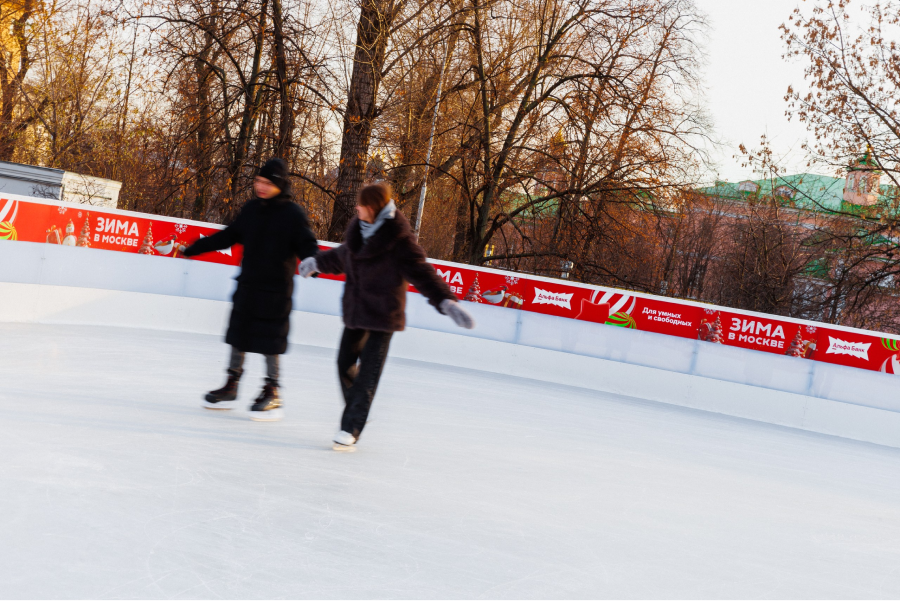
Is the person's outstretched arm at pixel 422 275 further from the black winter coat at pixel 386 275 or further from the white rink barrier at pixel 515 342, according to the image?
the white rink barrier at pixel 515 342

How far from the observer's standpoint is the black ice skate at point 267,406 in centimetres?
462

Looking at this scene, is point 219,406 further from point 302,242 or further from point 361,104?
point 361,104

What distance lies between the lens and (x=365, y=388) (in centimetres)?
402

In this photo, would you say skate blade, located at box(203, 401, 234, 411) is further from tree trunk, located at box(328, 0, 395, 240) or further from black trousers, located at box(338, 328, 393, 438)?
tree trunk, located at box(328, 0, 395, 240)

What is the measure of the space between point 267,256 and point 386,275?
2.66ft

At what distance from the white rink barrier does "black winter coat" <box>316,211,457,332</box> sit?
15.5ft

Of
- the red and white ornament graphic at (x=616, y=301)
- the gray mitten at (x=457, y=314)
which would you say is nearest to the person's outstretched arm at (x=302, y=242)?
Answer: the gray mitten at (x=457, y=314)

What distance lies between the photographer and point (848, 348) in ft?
26.9

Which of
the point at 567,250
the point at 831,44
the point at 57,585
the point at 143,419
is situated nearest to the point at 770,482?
the point at 143,419

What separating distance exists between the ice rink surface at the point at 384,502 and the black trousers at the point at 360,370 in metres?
0.23

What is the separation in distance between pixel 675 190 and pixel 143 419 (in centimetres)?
1257

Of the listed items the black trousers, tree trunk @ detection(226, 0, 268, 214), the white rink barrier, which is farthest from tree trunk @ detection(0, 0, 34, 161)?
the black trousers

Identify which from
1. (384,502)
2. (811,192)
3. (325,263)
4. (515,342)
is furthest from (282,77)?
(384,502)

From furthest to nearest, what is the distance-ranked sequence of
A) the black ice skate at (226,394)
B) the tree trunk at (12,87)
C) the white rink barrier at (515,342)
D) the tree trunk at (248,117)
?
the tree trunk at (12,87) → the tree trunk at (248,117) → the white rink barrier at (515,342) → the black ice skate at (226,394)
